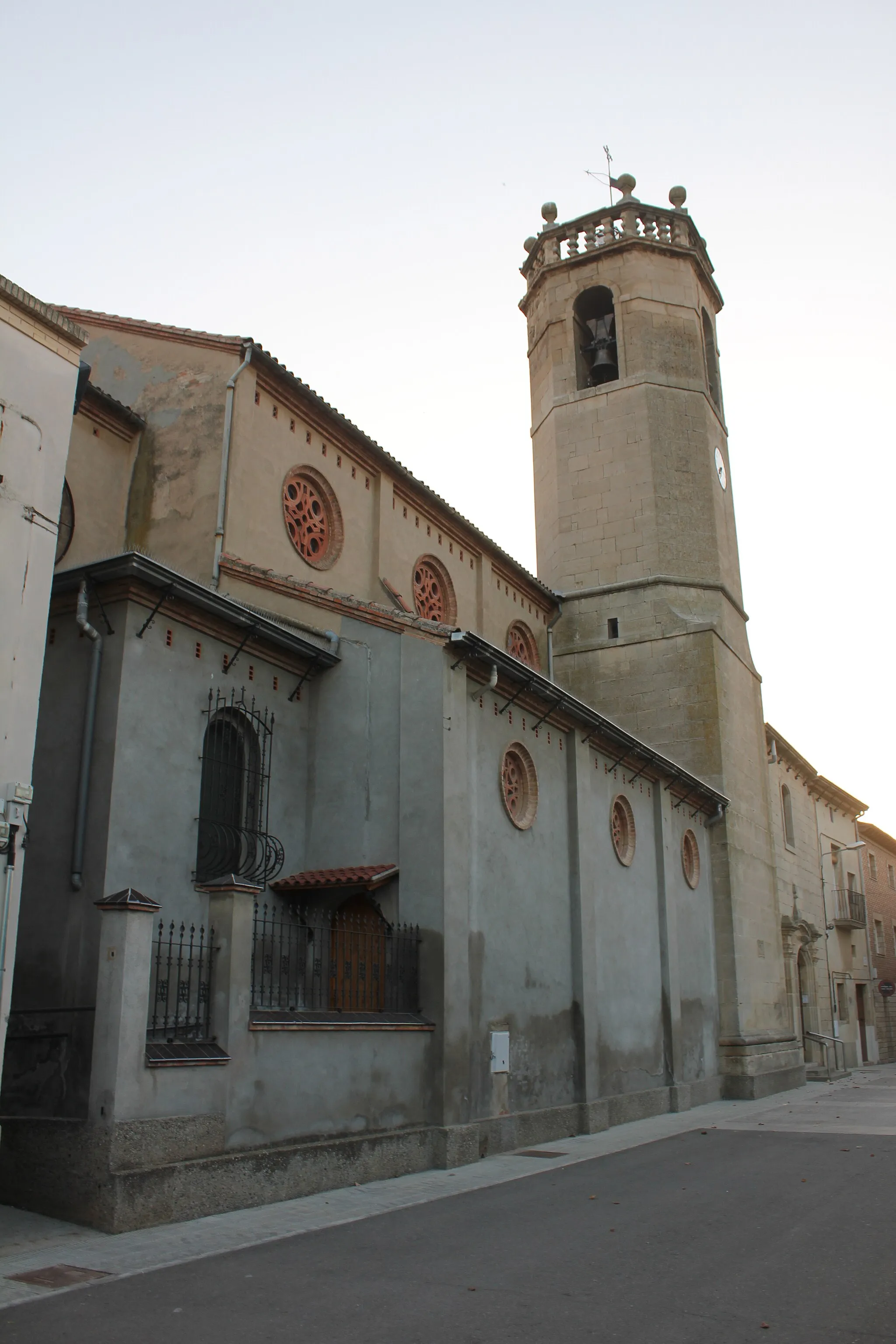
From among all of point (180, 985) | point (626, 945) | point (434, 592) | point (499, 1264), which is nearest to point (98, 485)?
point (434, 592)

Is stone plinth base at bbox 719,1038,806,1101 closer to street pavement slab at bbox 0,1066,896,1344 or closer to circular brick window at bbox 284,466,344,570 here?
street pavement slab at bbox 0,1066,896,1344

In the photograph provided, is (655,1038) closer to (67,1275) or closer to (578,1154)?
(578,1154)

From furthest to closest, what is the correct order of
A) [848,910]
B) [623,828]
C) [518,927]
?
[848,910], [623,828], [518,927]

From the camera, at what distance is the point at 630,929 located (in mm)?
17078

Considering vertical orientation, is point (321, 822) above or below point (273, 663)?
below

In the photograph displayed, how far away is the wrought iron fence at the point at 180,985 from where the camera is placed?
8.80 metres

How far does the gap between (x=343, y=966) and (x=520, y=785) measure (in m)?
4.11

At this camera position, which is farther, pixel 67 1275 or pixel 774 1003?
pixel 774 1003

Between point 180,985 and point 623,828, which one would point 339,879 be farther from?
point 623,828

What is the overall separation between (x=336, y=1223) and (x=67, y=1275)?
227cm

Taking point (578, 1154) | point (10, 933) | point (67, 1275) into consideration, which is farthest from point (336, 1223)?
point (578, 1154)

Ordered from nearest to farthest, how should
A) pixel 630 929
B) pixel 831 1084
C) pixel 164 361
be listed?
pixel 164 361, pixel 630 929, pixel 831 1084

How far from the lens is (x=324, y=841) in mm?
12742

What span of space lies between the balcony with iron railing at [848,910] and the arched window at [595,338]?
17.8 meters
